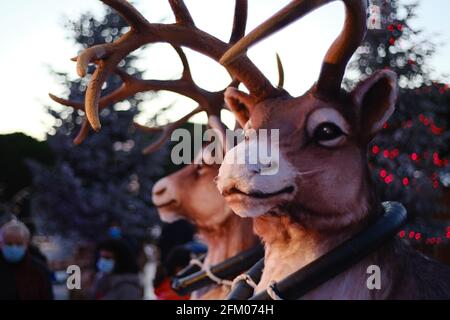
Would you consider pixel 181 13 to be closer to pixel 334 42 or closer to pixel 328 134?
pixel 334 42

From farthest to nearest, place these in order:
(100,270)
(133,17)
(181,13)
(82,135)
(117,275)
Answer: (100,270) < (117,275) < (82,135) < (181,13) < (133,17)

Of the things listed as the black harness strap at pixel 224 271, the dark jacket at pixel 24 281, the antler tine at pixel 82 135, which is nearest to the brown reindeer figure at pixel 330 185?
the black harness strap at pixel 224 271

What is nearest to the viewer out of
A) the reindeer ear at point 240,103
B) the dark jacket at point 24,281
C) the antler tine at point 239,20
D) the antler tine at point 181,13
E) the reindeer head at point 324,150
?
the reindeer head at point 324,150

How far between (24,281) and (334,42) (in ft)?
14.5

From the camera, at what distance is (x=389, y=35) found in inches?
286

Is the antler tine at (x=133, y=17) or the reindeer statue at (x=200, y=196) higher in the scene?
the antler tine at (x=133, y=17)

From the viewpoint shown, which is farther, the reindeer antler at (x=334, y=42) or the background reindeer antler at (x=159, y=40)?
the background reindeer antler at (x=159, y=40)

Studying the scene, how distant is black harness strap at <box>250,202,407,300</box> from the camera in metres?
2.42

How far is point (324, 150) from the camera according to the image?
250 cm

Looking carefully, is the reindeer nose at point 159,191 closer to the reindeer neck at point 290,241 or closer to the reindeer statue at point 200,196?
the reindeer statue at point 200,196

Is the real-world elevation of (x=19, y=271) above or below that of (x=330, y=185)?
below

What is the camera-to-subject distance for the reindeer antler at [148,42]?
2688 millimetres

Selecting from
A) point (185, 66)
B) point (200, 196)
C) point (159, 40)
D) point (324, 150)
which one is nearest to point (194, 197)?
point (200, 196)

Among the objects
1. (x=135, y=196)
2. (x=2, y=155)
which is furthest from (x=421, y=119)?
(x=2, y=155)
